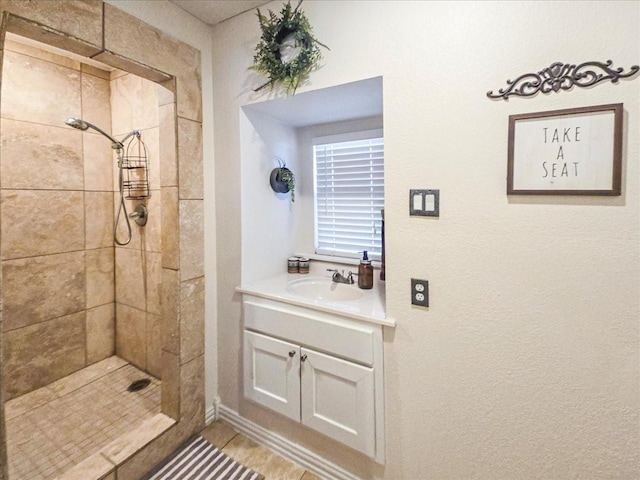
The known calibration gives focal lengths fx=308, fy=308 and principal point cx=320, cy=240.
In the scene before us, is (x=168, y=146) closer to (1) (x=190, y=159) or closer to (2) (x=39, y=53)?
(1) (x=190, y=159)

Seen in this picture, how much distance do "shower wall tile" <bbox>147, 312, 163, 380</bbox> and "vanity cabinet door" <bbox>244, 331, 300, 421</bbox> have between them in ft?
2.98

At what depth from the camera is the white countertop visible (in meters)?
1.41

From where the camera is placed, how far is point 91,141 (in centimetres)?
237

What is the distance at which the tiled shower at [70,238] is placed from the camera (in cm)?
200

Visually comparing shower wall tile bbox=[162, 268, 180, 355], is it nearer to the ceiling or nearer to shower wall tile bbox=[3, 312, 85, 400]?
shower wall tile bbox=[3, 312, 85, 400]

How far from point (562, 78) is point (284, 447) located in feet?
6.84

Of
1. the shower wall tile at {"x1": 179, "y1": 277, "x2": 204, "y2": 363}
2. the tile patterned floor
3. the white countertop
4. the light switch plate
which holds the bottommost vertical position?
the tile patterned floor

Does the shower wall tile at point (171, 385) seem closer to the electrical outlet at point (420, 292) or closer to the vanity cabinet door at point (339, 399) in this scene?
the vanity cabinet door at point (339, 399)

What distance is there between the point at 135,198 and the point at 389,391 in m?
2.21

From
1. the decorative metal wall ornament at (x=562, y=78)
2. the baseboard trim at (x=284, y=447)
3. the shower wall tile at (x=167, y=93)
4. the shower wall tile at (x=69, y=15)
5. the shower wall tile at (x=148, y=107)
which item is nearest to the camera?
the decorative metal wall ornament at (x=562, y=78)

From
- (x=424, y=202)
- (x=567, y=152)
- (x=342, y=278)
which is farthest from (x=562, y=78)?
(x=342, y=278)

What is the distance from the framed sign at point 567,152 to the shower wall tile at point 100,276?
2802 millimetres

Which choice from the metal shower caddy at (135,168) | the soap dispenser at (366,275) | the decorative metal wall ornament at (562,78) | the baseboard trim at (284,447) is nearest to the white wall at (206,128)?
the baseboard trim at (284,447)

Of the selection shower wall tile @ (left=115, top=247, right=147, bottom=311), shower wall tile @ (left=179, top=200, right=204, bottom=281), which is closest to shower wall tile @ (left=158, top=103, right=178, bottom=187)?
shower wall tile @ (left=179, top=200, right=204, bottom=281)
